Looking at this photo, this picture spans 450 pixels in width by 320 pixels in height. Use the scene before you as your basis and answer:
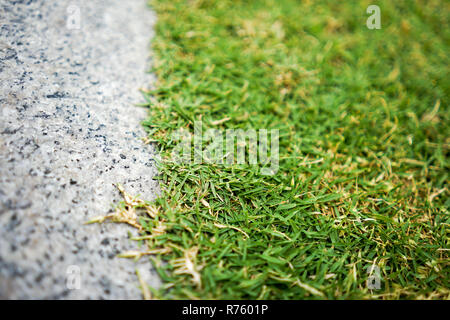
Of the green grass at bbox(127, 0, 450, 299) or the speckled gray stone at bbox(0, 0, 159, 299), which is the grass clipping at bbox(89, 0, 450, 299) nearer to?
the green grass at bbox(127, 0, 450, 299)

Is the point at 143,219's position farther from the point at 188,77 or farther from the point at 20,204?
the point at 188,77

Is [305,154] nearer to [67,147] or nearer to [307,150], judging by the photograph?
[307,150]

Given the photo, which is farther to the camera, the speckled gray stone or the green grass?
the green grass

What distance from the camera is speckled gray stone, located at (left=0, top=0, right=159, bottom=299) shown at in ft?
3.56

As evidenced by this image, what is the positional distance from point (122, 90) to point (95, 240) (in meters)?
0.94

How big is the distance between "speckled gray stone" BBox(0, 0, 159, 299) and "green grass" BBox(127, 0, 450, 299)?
0.47 feet

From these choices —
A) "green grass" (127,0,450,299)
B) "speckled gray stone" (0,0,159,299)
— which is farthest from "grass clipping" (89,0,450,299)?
"speckled gray stone" (0,0,159,299)

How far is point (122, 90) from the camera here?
1.73m

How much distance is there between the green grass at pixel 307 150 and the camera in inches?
51.1

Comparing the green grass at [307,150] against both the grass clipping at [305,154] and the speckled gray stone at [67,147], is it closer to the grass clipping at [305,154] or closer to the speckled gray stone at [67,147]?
the grass clipping at [305,154]

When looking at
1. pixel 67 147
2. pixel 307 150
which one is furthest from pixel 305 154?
pixel 67 147

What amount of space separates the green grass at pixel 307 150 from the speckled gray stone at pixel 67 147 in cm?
14

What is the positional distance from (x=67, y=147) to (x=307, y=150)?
4.44 ft
